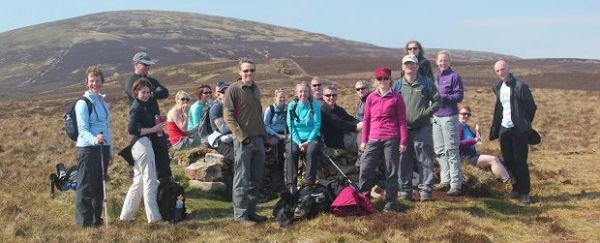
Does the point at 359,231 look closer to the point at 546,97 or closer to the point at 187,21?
the point at 546,97

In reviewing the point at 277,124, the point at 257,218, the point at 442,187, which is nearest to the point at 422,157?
the point at 442,187

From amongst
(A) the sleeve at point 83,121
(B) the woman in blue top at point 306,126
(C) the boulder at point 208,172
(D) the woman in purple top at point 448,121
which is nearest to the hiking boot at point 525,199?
(D) the woman in purple top at point 448,121

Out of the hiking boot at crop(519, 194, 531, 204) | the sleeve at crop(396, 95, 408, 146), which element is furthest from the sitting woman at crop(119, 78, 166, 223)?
the hiking boot at crop(519, 194, 531, 204)

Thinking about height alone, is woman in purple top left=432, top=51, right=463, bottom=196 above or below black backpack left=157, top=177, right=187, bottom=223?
above

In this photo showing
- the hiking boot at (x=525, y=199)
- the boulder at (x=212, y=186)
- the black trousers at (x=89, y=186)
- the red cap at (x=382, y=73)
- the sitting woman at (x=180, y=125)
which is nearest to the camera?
the black trousers at (x=89, y=186)

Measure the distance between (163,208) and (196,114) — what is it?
3.39 m

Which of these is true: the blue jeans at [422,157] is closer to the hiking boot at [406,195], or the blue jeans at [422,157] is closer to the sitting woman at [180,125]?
the hiking boot at [406,195]

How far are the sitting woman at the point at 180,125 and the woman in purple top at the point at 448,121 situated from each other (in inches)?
196

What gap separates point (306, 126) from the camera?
9.80m

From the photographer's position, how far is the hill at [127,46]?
107 meters

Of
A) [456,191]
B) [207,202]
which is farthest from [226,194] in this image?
[456,191]

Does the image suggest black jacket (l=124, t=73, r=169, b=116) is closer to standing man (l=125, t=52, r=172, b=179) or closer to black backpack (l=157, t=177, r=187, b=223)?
standing man (l=125, t=52, r=172, b=179)

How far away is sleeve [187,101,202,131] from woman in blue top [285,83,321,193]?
2.67 m

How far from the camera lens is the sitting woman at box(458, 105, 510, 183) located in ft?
35.4
